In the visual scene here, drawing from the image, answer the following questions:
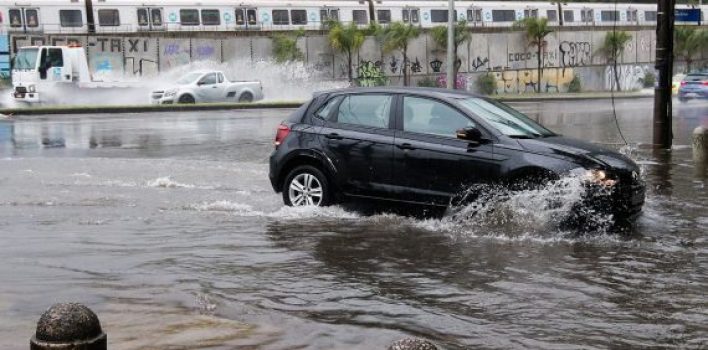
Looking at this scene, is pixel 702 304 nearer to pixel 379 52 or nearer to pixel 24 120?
pixel 24 120

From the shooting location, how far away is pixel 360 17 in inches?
1875

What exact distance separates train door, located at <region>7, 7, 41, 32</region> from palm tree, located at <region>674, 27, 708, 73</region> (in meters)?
42.8

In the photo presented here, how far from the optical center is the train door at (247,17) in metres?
44.0

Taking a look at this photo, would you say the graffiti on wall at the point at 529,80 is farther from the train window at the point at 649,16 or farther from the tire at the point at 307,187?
the tire at the point at 307,187

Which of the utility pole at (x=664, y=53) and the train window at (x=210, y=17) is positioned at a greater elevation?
the train window at (x=210, y=17)

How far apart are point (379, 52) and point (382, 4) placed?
284 centimetres

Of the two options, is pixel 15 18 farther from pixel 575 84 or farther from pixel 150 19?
pixel 575 84

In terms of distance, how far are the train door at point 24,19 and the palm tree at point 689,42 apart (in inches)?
1683

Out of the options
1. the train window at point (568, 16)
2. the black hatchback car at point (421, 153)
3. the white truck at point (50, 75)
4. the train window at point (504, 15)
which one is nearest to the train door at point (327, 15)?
the train window at point (504, 15)

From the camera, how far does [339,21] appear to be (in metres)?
46.1

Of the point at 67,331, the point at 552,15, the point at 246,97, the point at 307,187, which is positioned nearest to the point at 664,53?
the point at 307,187

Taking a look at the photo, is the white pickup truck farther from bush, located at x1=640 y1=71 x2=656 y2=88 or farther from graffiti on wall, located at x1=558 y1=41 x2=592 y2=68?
bush, located at x1=640 y1=71 x2=656 y2=88

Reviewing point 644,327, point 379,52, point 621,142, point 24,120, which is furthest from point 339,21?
point 644,327

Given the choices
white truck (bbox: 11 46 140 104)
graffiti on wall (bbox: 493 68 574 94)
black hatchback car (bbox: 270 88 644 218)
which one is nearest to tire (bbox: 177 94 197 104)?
white truck (bbox: 11 46 140 104)
